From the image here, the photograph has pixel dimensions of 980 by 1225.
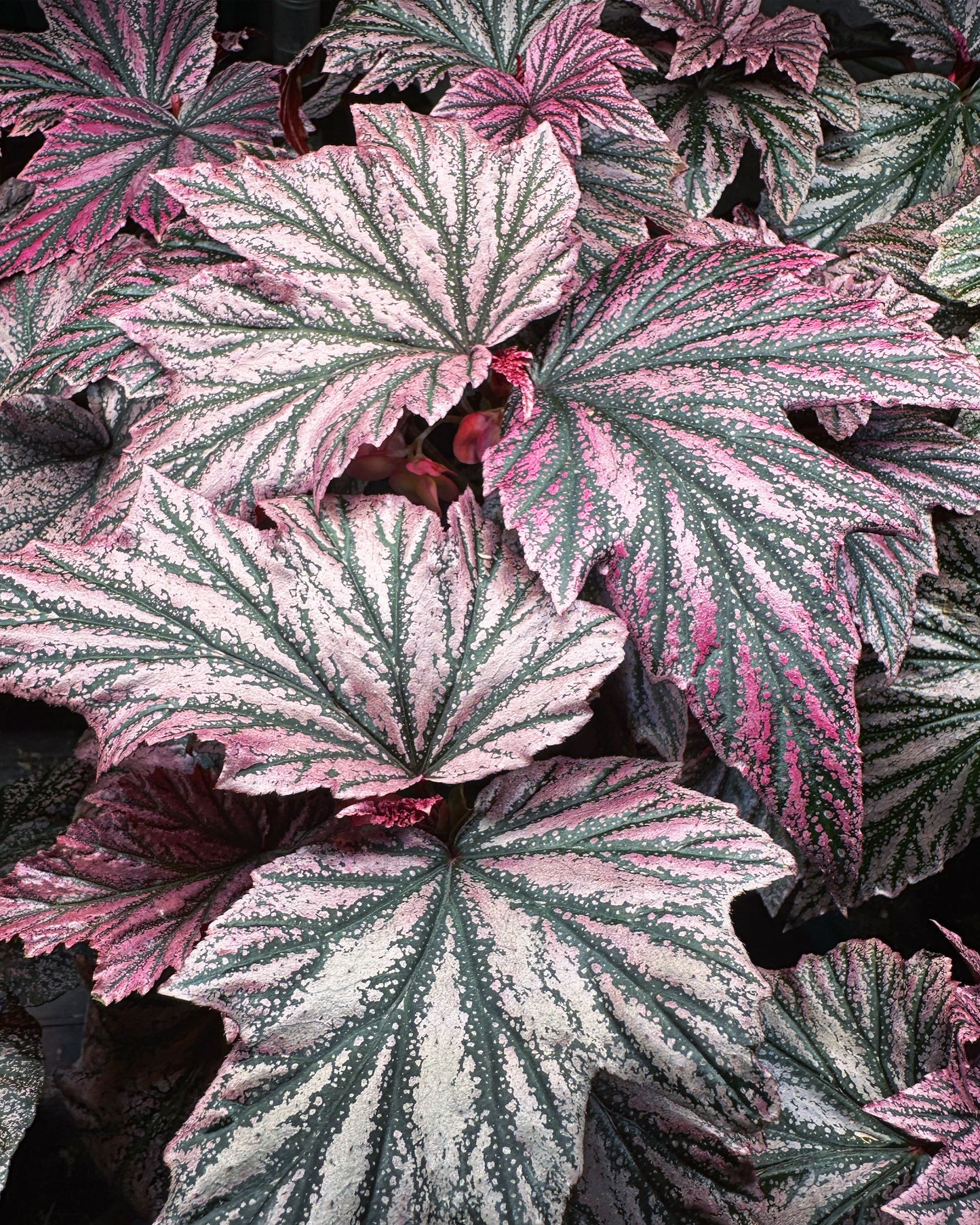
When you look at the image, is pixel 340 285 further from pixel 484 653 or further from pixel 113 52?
pixel 113 52

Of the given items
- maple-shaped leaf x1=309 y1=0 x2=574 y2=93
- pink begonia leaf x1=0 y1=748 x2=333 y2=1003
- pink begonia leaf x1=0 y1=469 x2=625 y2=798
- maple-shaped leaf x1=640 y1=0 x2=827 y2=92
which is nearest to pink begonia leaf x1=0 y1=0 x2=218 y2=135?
maple-shaped leaf x1=309 y1=0 x2=574 y2=93

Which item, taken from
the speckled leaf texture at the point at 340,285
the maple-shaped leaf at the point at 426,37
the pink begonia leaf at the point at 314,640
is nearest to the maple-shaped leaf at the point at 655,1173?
the pink begonia leaf at the point at 314,640

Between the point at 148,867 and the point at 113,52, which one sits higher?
the point at 113,52

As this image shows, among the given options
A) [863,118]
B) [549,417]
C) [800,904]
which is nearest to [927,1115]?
[800,904]

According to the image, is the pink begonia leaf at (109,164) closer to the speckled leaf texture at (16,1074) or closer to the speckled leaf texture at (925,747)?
the speckled leaf texture at (16,1074)

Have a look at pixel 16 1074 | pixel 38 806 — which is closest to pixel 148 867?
pixel 16 1074

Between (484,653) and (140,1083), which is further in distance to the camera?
(140,1083)

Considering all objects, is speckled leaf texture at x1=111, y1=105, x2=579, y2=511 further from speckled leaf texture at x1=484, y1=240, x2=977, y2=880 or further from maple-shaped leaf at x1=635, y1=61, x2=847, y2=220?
maple-shaped leaf at x1=635, y1=61, x2=847, y2=220
